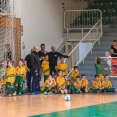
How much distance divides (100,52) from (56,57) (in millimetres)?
2760

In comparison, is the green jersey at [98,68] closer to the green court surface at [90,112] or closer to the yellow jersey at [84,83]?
the yellow jersey at [84,83]

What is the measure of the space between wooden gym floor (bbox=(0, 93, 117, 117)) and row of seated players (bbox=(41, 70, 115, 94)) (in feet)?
4.14

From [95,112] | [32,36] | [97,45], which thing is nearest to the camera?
[95,112]

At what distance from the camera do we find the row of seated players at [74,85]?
19.1 meters

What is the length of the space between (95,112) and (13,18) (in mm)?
7907

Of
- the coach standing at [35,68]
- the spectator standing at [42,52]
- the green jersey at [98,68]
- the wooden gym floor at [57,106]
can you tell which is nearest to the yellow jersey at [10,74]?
the wooden gym floor at [57,106]

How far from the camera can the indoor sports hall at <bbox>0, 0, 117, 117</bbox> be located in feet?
53.1

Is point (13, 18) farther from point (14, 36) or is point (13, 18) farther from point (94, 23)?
point (94, 23)

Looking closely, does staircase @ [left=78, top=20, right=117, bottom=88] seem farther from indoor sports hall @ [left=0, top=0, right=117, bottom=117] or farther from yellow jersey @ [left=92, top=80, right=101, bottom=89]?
yellow jersey @ [left=92, top=80, right=101, bottom=89]

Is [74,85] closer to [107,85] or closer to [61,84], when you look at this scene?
[61,84]

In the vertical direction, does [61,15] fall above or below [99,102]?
above

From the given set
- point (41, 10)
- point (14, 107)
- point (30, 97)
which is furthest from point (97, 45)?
point (14, 107)

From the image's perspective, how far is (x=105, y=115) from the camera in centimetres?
1238

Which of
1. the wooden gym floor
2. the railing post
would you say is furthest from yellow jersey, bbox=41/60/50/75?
the railing post
